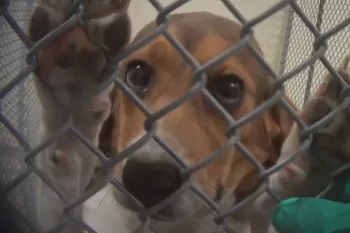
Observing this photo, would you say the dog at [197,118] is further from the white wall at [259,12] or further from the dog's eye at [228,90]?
the white wall at [259,12]

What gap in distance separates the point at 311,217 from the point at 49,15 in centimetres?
46

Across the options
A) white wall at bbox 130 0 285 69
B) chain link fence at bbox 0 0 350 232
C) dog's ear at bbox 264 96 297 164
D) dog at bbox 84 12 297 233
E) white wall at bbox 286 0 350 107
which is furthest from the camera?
white wall at bbox 130 0 285 69

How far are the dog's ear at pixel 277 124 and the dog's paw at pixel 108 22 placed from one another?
0.73 m

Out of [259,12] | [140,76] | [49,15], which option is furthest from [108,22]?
[259,12]

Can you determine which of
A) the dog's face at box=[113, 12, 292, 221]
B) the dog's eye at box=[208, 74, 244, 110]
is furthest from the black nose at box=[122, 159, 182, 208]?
the dog's eye at box=[208, 74, 244, 110]

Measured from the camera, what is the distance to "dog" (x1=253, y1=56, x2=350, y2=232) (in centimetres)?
86

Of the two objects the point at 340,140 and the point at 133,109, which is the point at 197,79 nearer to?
the point at 340,140

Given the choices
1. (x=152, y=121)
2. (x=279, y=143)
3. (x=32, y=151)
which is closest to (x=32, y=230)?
(x=32, y=151)

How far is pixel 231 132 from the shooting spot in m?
0.79

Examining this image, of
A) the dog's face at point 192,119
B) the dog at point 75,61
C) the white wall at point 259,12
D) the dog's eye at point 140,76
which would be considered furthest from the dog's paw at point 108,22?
the white wall at point 259,12

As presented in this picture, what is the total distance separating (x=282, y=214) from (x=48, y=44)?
415 mm

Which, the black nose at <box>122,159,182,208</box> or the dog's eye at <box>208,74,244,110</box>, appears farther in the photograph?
the dog's eye at <box>208,74,244,110</box>

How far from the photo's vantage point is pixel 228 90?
1.26 m

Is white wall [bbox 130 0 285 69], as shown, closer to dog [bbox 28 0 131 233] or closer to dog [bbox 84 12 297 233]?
dog [bbox 84 12 297 233]
